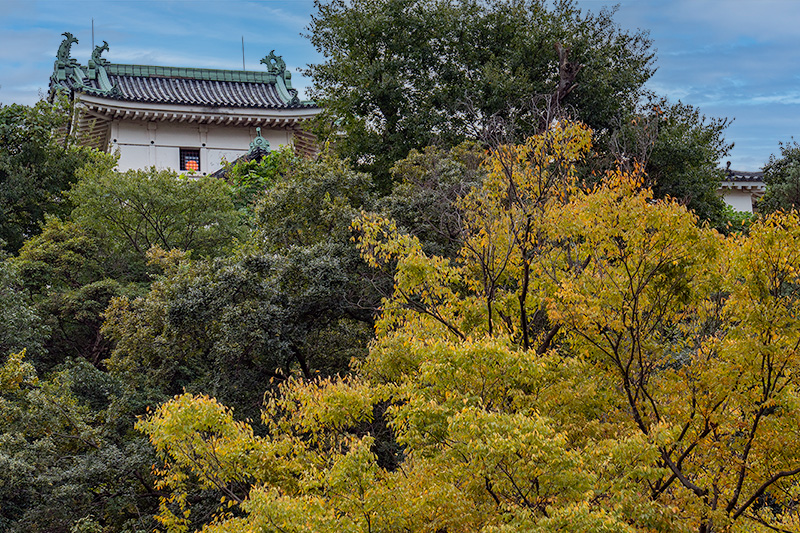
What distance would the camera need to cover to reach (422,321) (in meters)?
14.3

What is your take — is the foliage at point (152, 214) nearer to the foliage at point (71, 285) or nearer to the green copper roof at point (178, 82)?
the foliage at point (71, 285)

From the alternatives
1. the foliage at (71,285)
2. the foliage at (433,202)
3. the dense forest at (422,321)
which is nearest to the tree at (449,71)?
the dense forest at (422,321)

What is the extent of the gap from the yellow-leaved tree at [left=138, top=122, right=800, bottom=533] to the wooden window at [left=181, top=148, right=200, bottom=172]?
27269mm

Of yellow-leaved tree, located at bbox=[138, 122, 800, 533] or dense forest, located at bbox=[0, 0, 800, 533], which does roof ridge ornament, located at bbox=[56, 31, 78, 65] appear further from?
yellow-leaved tree, located at bbox=[138, 122, 800, 533]

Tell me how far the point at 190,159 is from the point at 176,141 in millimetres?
1016

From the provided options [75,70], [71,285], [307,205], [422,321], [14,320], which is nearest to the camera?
[422,321]

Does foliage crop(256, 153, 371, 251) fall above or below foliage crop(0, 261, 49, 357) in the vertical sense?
above

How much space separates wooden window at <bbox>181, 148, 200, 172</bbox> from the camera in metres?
39.2

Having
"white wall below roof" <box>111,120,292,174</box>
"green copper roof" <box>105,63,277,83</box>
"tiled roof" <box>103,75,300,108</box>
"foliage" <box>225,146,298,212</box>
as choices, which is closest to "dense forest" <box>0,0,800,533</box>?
"foliage" <box>225,146,298,212</box>

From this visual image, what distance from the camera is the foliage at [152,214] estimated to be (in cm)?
2503

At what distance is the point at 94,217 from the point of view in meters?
25.2

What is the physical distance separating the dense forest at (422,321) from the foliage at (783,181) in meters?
0.19

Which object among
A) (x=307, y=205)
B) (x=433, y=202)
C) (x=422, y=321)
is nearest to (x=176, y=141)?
(x=307, y=205)

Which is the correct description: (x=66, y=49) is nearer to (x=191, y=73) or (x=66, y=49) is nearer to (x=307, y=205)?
(x=191, y=73)
